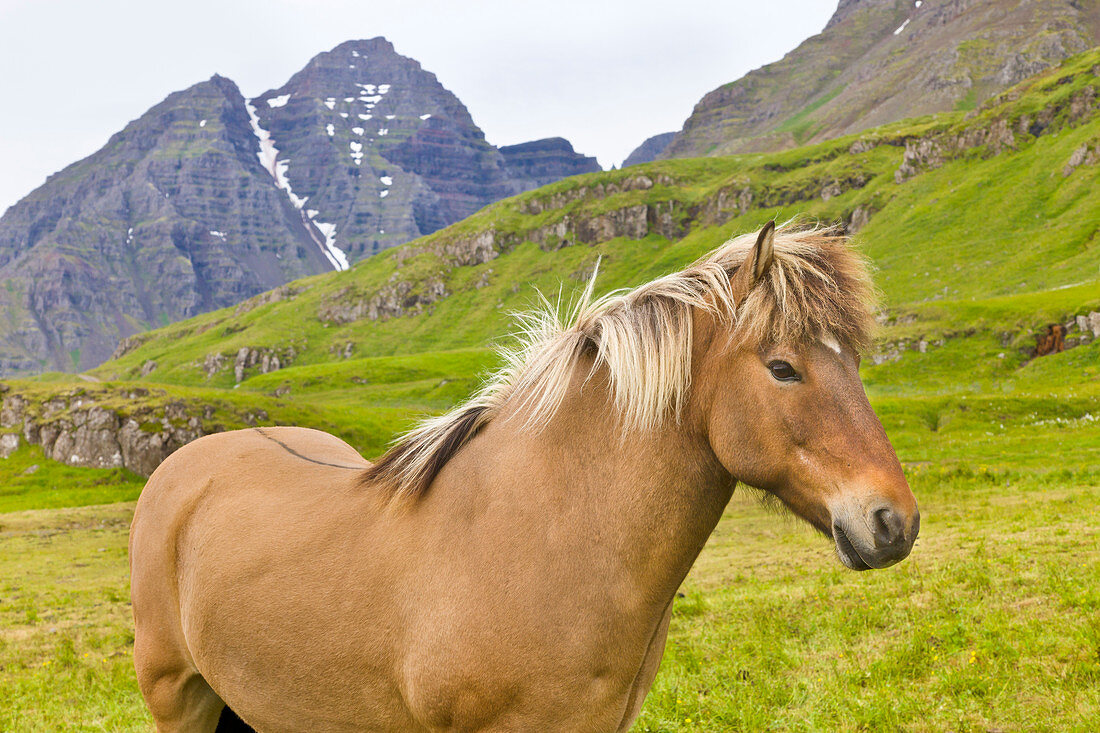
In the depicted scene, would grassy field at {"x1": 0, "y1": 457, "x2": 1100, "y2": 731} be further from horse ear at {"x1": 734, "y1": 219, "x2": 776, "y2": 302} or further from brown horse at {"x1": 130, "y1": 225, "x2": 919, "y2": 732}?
horse ear at {"x1": 734, "y1": 219, "x2": 776, "y2": 302}

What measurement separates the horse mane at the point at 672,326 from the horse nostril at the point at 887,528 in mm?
849

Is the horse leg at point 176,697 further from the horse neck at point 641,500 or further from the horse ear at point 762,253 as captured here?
the horse ear at point 762,253

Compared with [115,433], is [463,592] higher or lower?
higher

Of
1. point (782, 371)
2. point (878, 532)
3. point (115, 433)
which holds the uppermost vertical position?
point (782, 371)

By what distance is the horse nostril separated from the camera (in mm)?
2670

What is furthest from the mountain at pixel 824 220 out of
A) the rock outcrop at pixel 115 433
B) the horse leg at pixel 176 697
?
the rock outcrop at pixel 115 433

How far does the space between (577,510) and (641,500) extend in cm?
33

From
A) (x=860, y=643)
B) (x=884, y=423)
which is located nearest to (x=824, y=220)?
(x=884, y=423)

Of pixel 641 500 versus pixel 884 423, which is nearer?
pixel 641 500

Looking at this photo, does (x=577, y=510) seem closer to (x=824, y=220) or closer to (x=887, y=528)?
(x=887, y=528)

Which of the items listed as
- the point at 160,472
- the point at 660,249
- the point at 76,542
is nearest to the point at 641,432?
the point at 160,472

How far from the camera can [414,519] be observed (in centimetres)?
358

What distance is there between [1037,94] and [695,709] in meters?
141

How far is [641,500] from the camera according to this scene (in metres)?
3.17
